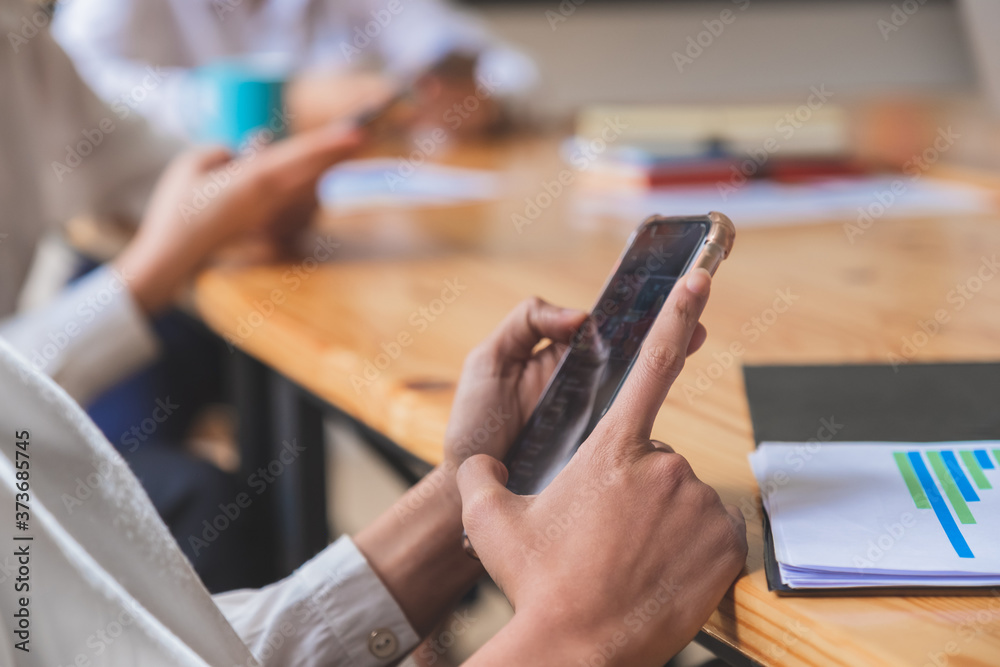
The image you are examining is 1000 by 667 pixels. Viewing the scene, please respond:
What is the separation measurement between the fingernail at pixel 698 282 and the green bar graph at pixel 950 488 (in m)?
0.13

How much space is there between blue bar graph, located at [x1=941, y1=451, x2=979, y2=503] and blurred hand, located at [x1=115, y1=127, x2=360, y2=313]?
637 mm

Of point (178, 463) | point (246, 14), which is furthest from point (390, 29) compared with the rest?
point (178, 463)

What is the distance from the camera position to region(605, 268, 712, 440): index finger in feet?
1.10

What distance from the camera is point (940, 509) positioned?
13.6 inches

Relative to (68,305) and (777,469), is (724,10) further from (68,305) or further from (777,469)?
(777,469)

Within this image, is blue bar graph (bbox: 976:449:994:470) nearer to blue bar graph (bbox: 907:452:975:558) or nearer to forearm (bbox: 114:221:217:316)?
blue bar graph (bbox: 907:452:975:558)

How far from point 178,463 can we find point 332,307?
12.0 inches

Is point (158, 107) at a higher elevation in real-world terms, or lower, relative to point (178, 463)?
higher

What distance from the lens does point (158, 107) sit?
1138 mm
